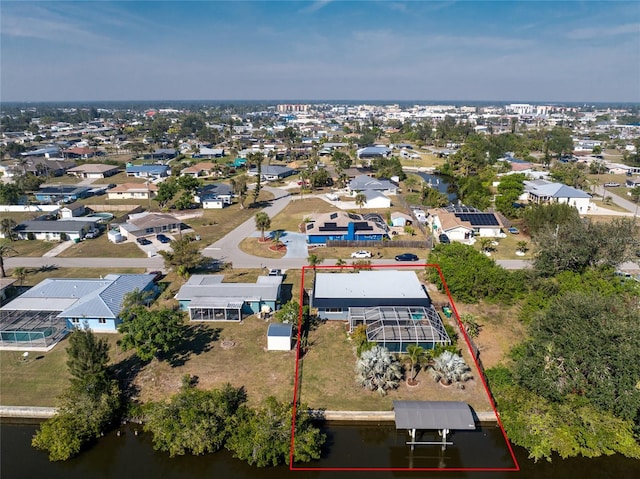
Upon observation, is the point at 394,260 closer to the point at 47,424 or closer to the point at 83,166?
the point at 47,424

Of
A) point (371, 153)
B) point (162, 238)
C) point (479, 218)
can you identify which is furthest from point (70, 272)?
point (371, 153)

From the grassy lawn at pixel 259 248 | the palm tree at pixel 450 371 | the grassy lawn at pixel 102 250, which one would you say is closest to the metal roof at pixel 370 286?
the palm tree at pixel 450 371

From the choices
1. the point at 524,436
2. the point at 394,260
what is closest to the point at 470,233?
the point at 394,260

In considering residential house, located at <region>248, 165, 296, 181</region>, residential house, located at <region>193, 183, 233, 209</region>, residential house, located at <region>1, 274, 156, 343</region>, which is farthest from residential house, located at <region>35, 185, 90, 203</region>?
residential house, located at <region>1, 274, 156, 343</region>

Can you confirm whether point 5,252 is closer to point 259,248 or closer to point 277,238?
point 259,248

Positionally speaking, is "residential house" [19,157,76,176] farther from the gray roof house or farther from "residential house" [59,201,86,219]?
the gray roof house

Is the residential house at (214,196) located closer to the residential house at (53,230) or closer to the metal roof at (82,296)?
the residential house at (53,230)
